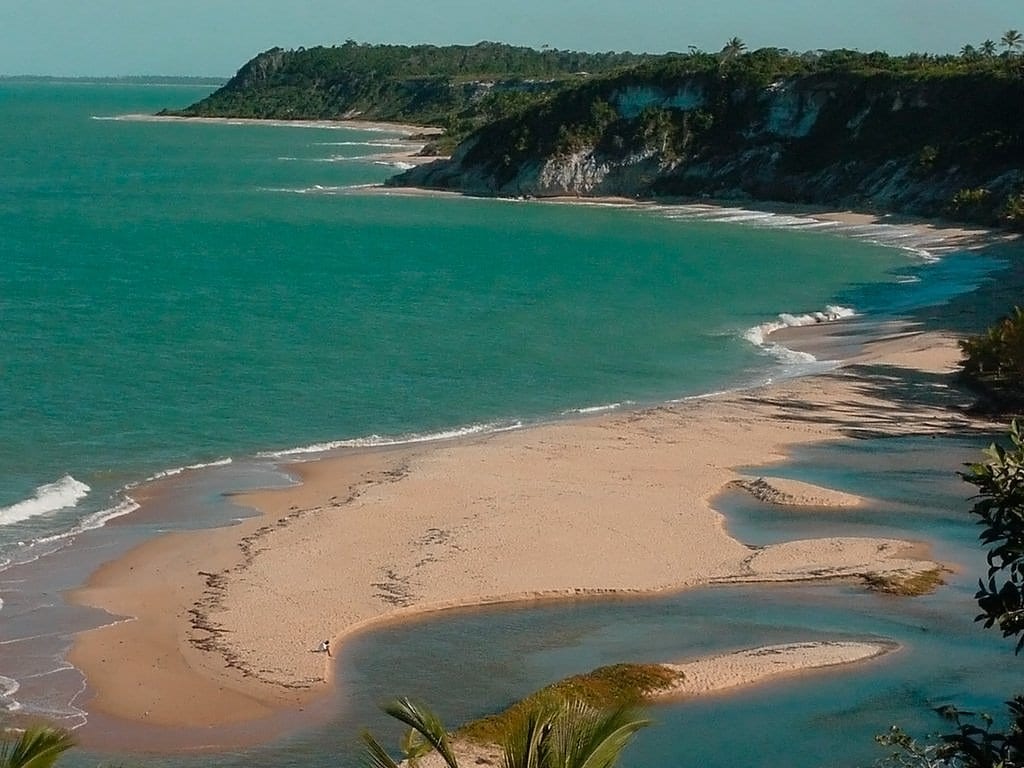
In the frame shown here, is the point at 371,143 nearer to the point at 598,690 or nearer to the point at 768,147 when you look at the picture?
the point at 768,147

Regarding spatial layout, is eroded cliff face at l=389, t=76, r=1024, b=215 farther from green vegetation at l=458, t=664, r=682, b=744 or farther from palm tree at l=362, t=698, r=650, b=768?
palm tree at l=362, t=698, r=650, b=768

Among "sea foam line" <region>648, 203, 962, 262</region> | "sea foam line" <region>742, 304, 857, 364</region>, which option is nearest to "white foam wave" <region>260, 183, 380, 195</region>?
"sea foam line" <region>648, 203, 962, 262</region>

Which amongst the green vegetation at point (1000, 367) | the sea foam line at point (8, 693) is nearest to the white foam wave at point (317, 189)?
the green vegetation at point (1000, 367)

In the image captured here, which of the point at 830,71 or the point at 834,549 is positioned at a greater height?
the point at 830,71

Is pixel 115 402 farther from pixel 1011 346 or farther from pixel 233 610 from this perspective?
pixel 1011 346

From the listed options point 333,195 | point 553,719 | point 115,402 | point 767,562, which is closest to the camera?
point 553,719

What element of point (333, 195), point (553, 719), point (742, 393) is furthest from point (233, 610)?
point (333, 195)
